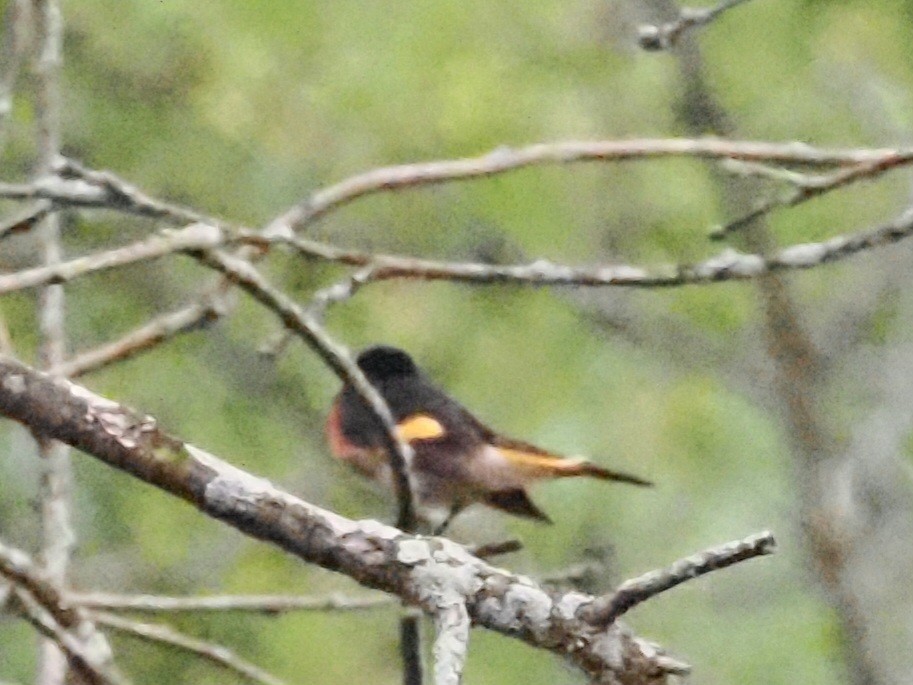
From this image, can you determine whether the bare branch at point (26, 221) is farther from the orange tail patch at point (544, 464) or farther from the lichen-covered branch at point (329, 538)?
the orange tail patch at point (544, 464)

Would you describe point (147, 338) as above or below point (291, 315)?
above

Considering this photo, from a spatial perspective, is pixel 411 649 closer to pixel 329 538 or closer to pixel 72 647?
pixel 72 647

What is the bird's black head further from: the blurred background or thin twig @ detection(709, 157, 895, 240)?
thin twig @ detection(709, 157, 895, 240)

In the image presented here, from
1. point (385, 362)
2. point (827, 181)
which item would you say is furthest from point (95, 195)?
point (385, 362)

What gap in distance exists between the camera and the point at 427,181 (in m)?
1.43

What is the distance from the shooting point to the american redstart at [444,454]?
6.35ft

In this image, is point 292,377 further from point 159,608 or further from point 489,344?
point 159,608

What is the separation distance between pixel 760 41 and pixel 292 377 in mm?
862

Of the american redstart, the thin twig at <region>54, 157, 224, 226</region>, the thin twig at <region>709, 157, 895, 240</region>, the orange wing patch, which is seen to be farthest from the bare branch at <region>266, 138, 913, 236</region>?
the orange wing patch

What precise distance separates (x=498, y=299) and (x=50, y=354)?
101 cm

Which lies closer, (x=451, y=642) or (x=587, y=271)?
(x=451, y=642)

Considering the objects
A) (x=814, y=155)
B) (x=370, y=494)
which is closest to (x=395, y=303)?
(x=370, y=494)

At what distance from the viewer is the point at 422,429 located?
2.07 m

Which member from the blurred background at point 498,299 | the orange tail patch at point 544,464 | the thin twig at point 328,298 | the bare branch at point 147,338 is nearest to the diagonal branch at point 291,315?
the thin twig at point 328,298
